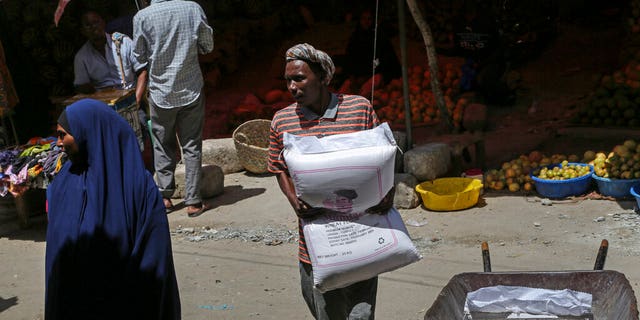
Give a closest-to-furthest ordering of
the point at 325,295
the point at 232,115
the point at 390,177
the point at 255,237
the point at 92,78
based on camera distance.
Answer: the point at 390,177
the point at 325,295
the point at 255,237
the point at 92,78
the point at 232,115

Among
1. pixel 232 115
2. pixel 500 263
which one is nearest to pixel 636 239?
pixel 500 263

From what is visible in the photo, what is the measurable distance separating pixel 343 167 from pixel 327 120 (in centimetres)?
29

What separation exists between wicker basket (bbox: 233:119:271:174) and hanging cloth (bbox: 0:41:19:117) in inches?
91.0

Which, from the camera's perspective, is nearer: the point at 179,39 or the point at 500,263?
the point at 500,263

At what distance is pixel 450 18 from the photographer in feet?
33.8

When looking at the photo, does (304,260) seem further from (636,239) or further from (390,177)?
(636,239)

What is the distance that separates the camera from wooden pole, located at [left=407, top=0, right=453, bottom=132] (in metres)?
6.81

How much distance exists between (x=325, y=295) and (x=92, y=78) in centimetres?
449

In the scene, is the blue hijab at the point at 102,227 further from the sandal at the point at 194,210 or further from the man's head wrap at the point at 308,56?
the sandal at the point at 194,210

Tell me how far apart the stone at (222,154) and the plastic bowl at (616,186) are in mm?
3717

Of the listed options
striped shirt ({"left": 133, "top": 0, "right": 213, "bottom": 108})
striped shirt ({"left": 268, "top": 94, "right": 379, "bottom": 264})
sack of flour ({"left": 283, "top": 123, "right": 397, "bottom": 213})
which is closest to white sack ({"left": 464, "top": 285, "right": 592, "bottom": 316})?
sack of flour ({"left": 283, "top": 123, "right": 397, "bottom": 213})

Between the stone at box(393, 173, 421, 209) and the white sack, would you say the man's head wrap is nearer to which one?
the white sack

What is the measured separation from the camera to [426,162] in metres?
6.39

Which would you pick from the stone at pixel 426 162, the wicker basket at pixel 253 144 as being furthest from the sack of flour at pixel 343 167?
the wicker basket at pixel 253 144
